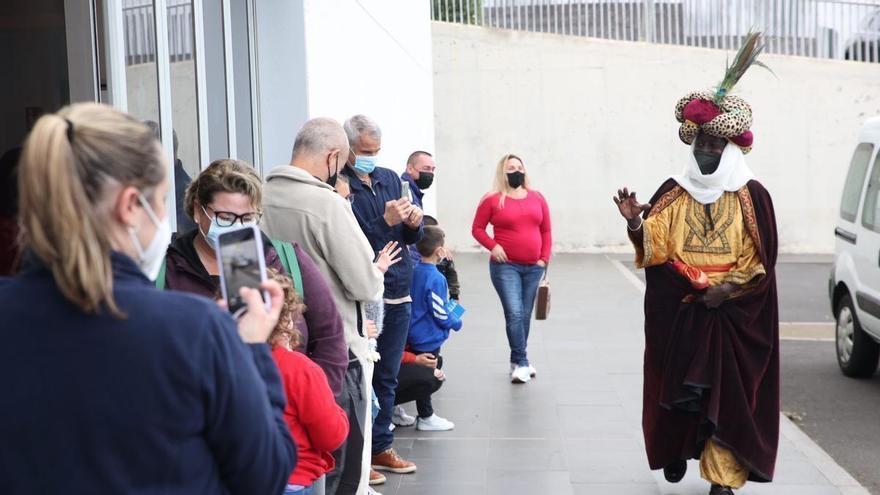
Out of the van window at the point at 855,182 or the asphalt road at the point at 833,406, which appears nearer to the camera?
the asphalt road at the point at 833,406

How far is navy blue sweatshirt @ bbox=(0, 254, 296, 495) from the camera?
1975 millimetres

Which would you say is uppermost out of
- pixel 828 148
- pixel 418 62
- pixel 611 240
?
pixel 418 62

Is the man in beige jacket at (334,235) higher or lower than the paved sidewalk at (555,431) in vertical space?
higher

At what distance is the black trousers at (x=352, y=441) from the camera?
4520mm

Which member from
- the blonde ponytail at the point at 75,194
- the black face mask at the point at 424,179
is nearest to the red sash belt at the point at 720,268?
the black face mask at the point at 424,179

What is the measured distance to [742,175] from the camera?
19.9 feet

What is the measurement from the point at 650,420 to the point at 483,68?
16.6m

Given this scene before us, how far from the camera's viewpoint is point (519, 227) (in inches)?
366

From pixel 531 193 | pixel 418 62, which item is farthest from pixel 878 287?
pixel 418 62

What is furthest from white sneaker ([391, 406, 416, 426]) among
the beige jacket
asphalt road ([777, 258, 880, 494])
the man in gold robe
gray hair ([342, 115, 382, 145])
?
the beige jacket

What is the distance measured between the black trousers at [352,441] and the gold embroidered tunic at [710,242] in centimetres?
205

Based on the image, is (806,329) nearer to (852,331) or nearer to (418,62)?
(852,331)

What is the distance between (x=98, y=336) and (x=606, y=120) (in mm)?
20629

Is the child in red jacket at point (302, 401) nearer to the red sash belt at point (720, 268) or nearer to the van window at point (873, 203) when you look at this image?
the red sash belt at point (720, 268)
